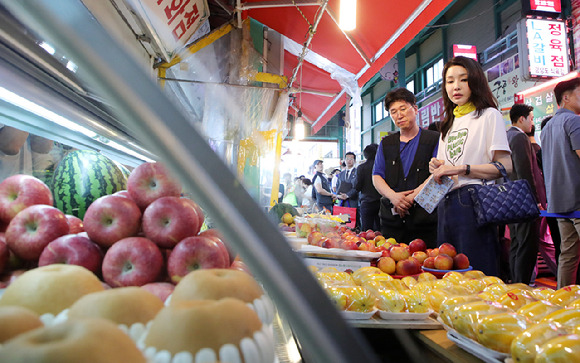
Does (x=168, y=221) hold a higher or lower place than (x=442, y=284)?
higher

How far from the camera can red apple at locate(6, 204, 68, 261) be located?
824mm

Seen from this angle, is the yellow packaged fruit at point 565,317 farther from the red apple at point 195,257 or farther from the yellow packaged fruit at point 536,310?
the red apple at point 195,257

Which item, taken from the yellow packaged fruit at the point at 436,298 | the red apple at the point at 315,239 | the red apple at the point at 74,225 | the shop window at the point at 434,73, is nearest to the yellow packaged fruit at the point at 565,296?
the yellow packaged fruit at the point at 436,298

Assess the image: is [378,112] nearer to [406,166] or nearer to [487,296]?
[406,166]

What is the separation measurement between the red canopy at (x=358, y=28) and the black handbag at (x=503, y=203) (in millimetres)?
2200

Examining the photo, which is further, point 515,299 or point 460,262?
point 460,262

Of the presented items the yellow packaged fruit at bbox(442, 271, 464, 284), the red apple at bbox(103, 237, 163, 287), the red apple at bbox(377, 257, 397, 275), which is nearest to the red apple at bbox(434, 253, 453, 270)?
the red apple at bbox(377, 257, 397, 275)

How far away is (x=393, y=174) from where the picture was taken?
9.72ft

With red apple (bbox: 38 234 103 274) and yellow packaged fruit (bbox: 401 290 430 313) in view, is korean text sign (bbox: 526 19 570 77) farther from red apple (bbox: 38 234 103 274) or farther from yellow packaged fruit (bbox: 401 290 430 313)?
red apple (bbox: 38 234 103 274)

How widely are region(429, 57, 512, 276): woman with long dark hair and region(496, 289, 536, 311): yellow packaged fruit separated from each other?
3.16 feet

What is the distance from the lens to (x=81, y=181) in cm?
133

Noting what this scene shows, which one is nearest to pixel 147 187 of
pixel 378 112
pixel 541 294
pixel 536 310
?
pixel 536 310

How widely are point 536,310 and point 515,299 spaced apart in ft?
0.42

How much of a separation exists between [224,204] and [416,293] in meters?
1.32
